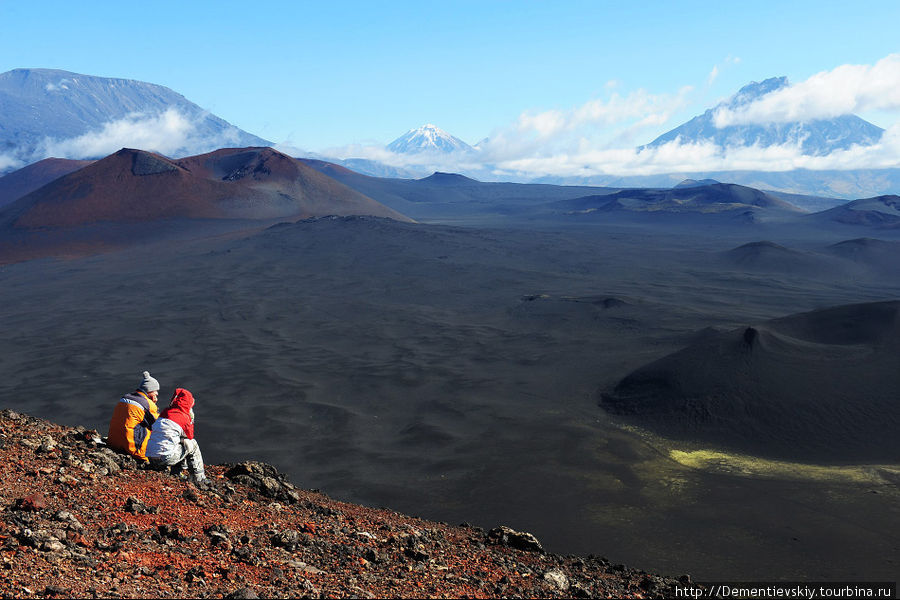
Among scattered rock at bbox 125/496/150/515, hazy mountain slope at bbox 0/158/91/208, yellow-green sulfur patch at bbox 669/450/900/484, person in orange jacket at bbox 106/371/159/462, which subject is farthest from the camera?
hazy mountain slope at bbox 0/158/91/208

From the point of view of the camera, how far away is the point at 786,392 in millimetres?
15703

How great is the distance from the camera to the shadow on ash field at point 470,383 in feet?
35.6

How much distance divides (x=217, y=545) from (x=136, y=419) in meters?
2.40

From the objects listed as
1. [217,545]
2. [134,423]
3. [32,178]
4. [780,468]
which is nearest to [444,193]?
[32,178]

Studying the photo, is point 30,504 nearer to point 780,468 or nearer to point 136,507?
point 136,507

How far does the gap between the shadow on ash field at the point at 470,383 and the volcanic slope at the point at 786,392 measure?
0.46 meters

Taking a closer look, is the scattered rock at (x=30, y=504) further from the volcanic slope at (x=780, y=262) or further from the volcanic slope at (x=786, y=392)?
the volcanic slope at (x=780, y=262)

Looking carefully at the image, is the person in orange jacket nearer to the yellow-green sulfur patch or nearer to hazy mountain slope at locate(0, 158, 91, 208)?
the yellow-green sulfur patch

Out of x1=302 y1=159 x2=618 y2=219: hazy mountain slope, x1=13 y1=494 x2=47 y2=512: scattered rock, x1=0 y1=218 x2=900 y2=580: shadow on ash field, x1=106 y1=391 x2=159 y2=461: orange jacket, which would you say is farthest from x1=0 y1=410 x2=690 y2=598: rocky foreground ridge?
x1=302 y1=159 x2=618 y2=219: hazy mountain slope

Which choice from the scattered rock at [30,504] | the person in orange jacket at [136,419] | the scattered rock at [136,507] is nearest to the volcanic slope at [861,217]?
the person in orange jacket at [136,419]

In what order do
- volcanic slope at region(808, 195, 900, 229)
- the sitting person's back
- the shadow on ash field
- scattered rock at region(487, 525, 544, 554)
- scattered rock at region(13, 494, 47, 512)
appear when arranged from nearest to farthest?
scattered rock at region(13, 494, 47, 512) → the sitting person's back → scattered rock at region(487, 525, 544, 554) → the shadow on ash field → volcanic slope at region(808, 195, 900, 229)

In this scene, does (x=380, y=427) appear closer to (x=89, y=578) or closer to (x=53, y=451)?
(x=53, y=451)

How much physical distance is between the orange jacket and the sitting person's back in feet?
0.64

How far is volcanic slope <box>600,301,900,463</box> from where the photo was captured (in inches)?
561
